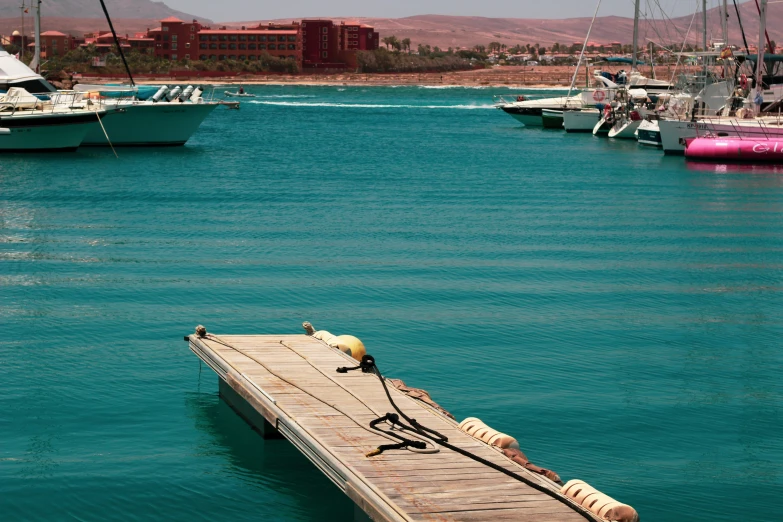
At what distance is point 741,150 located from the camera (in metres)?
43.7

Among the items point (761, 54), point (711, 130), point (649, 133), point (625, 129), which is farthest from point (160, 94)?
point (761, 54)

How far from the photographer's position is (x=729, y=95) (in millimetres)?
48562

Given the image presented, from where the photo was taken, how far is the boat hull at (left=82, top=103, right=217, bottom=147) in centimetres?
4525

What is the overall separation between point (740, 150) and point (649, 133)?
9.61 m

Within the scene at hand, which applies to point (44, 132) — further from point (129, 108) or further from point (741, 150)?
point (741, 150)

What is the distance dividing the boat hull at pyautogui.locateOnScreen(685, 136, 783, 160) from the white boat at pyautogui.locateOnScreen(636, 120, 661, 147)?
7.15 m

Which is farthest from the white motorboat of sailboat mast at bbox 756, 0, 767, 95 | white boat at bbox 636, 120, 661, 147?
sailboat mast at bbox 756, 0, 767, 95

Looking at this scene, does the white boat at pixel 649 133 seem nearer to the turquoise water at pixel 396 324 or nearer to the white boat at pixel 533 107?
the white boat at pixel 533 107

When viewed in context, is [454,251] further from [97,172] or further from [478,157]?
[478,157]

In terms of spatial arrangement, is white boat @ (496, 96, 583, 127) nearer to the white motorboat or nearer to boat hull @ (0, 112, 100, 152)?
the white motorboat

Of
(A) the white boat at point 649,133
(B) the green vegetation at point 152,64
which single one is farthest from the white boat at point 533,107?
(B) the green vegetation at point 152,64

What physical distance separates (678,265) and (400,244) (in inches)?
224

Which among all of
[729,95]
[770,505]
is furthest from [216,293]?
[729,95]

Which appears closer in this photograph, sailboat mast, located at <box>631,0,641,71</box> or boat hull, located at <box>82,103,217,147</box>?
boat hull, located at <box>82,103,217,147</box>
